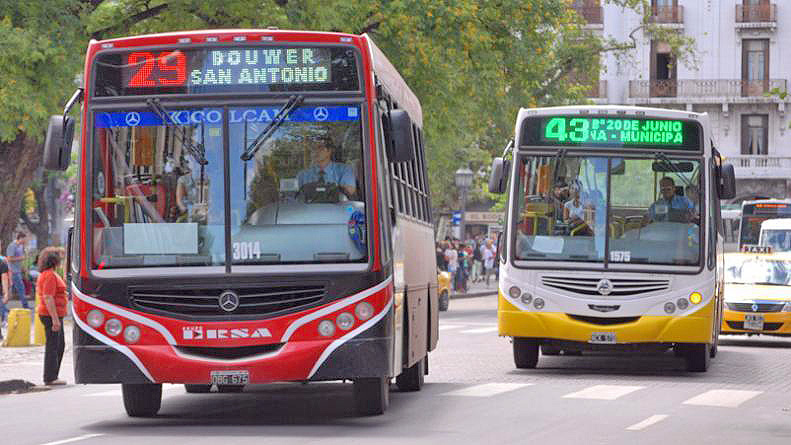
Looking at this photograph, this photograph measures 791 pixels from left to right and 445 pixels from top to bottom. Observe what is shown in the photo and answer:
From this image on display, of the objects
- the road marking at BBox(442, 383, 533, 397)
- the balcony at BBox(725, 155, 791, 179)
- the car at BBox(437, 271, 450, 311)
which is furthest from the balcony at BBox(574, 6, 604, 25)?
the road marking at BBox(442, 383, 533, 397)

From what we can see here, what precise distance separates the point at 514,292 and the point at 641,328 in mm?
1461

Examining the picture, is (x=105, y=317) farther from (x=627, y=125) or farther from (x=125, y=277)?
(x=627, y=125)

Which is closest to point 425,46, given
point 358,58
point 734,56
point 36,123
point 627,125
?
point 36,123

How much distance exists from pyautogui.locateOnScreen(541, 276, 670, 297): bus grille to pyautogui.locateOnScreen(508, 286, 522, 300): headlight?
359 millimetres

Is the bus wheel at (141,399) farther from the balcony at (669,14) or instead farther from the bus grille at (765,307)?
the balcony at (669,14)

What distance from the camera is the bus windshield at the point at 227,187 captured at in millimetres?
12055

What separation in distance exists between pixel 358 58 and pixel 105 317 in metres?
2.69

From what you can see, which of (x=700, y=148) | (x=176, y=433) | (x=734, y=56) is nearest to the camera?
(x=176, y=433)

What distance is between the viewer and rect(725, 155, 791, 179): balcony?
67.5 meters

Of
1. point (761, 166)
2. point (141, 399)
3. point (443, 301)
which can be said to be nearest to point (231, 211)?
point (141, 399)

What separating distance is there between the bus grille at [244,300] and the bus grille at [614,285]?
6.50 meters

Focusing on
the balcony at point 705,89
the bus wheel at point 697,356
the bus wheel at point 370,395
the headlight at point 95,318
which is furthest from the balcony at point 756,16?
the headlight at point 95,318

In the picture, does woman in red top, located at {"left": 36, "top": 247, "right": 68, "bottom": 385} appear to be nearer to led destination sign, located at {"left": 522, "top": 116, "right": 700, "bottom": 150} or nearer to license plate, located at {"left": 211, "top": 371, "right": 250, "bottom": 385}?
led destination sign, located at {"left": 522, "top": 116, "right": 700, "bottom": 150}

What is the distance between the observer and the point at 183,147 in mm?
12156
